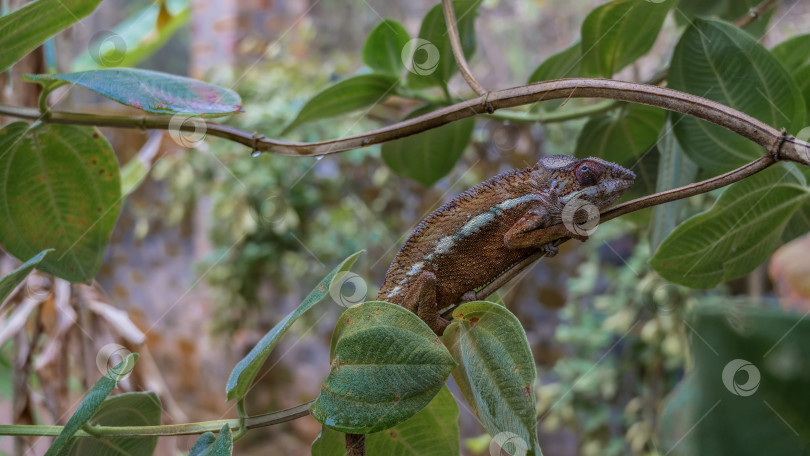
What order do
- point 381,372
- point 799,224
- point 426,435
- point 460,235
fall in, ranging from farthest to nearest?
point 460,235
point 799,224
point 426,435
point 381,372

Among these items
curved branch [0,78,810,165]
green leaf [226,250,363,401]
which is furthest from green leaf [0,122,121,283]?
green leaf [226,250,363,401]

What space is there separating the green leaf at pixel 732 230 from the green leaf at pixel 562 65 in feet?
0.60

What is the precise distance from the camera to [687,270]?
1.69 feet

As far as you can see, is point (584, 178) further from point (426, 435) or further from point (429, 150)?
point (426, 435)

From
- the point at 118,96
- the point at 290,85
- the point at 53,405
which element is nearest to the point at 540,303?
the point at 290,85

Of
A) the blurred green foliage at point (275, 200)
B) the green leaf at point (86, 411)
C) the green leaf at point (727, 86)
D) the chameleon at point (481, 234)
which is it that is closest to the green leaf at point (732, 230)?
the green leaf at point (727, 86)

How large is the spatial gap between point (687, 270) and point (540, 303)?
7.11 ft

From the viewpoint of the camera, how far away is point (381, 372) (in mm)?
343

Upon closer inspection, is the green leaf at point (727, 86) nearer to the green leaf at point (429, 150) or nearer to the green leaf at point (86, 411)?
the green leaf at point (429, 150)

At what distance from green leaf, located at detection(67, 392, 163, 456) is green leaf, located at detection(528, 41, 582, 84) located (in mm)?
415

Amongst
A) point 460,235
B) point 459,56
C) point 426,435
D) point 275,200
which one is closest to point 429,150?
point 460,235

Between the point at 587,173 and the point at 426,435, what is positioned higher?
the point at 587,173

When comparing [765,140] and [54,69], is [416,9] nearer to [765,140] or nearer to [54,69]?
[54,69]

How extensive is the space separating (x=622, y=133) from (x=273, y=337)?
1.35 ft
